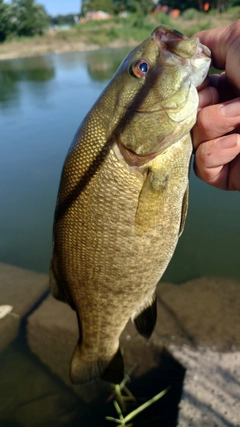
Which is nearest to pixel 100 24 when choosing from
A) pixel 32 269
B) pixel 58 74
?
pixel 58 74

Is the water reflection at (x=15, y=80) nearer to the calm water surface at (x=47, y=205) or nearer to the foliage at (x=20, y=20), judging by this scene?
the calm water surface at (x=47, y=205)

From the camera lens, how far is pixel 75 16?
84062mm

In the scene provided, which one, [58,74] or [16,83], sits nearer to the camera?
[16,83]

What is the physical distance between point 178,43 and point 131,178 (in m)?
0.58

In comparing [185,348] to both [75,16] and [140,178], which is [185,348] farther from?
[75,16]

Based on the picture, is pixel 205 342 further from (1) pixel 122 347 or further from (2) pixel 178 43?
(2) pixel 178 43

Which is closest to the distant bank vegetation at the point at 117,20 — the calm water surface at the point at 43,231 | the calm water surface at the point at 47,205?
the calm water surface at the point at 47,205

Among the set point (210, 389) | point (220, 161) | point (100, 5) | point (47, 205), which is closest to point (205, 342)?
point (210, 389)

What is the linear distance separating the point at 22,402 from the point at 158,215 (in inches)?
107

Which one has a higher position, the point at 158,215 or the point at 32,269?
the point at 158,215

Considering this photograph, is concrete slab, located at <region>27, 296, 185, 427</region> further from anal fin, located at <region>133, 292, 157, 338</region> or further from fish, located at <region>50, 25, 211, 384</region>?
fish, located at <region>50, 25, 211, 384</region>

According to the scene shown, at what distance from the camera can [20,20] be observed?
5244 centimetres

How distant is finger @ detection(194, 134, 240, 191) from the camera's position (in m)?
1.76

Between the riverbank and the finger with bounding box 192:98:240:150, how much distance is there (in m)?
37.6
